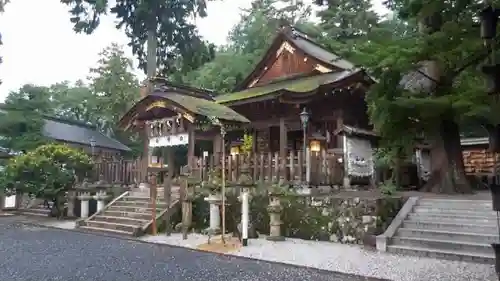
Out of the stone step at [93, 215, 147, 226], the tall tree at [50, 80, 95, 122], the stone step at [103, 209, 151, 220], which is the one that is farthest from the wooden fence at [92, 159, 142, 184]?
the tall tree at [50, 80, 95, 122]

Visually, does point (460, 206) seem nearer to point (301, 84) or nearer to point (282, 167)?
point (282, 167)

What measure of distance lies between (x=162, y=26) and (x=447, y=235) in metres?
17.5

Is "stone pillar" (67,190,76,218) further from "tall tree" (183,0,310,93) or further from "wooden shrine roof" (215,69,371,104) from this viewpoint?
"tall tree" (183,0,310,93)

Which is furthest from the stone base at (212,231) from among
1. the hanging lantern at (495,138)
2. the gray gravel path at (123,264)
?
the hanging lantern at (495,138)

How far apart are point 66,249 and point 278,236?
472 cm

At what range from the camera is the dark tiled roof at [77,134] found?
27.6 m

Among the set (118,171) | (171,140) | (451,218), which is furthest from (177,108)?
(451,218)

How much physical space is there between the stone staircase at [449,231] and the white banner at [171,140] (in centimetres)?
731

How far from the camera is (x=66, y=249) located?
8625 mm

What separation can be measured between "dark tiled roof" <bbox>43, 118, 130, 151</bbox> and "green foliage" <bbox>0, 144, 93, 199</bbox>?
473 inches

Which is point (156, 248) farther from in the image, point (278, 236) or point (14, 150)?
point (14, 150)

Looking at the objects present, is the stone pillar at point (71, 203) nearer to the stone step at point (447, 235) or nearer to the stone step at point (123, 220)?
the stone step at point (123, 220)

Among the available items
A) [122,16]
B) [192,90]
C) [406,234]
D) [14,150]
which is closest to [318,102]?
[192,90]

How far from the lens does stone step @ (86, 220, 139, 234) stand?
35.7ft
